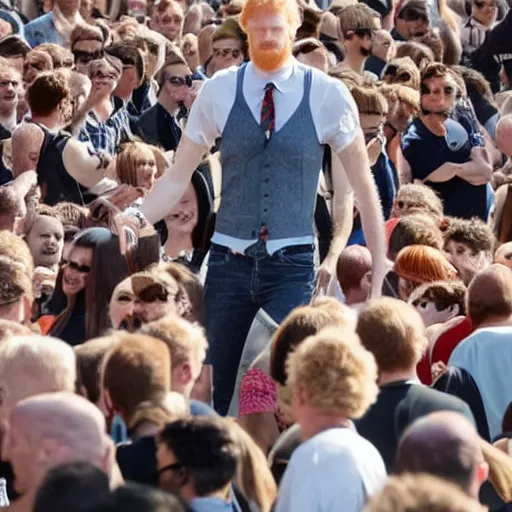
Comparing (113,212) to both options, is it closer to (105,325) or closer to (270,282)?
(105,325)

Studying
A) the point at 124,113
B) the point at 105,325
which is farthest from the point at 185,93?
the point at 105,325

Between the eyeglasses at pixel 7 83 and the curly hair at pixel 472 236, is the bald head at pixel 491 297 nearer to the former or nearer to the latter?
the curly hair at pixel 472 236

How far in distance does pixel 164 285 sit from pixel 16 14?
23.2 ft

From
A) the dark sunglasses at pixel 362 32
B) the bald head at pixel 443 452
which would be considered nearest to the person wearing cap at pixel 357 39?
the dark sunglasses at pixel 362 32

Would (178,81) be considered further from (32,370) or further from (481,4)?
(32,370)

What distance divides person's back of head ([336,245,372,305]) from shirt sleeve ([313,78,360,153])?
1.16 metres

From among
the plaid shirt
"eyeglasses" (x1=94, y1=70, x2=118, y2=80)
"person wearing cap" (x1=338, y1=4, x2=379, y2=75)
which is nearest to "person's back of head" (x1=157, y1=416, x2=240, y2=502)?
the plaid shirt

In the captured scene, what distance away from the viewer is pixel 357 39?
13.4 metres

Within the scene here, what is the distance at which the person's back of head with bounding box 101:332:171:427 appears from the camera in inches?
225

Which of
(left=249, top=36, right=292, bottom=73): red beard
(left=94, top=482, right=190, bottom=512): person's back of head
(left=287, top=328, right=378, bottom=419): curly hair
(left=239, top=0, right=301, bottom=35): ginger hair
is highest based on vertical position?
(left=239, top=0, right=301, bottom=35): ginger hair

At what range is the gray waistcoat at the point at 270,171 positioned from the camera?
7180mm

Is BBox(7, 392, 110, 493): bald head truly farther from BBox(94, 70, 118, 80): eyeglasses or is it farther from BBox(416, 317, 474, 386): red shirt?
BBox(94, 70, 118, 80): eyeglasses

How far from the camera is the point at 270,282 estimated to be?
718 cm

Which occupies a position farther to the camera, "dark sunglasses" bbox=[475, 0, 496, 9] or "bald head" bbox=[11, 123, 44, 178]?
"dark sunglasses" bbox=[475, 0, 496, 9]
